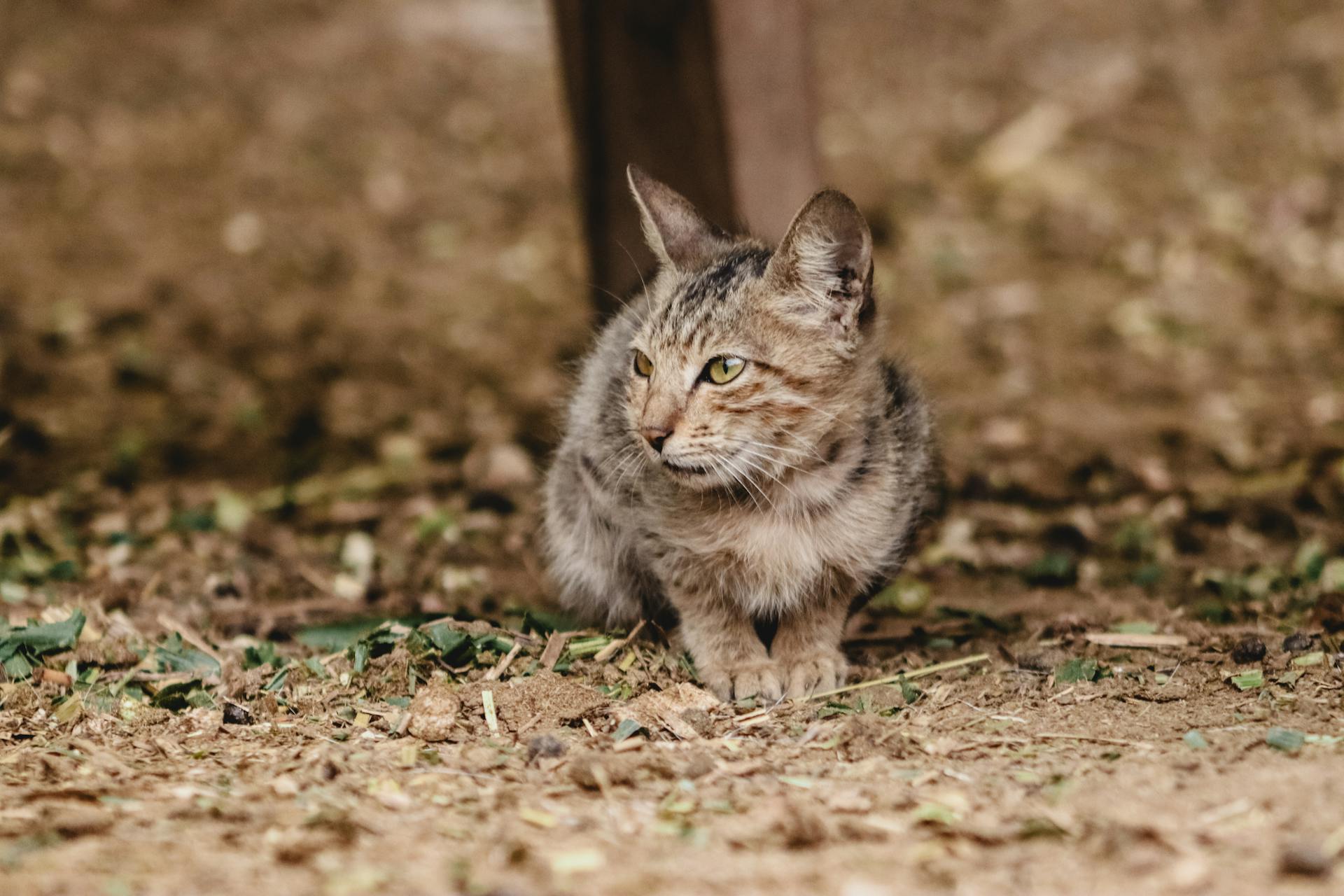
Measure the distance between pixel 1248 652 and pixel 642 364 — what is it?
181 centimetres

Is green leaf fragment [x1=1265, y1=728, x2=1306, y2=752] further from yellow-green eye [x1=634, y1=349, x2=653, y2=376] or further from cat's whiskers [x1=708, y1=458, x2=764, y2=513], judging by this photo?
yellow-green eye [x1=634, y1=349, x2=653, y2=376]

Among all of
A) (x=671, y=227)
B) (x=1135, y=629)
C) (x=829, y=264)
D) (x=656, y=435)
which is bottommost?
(x=1135, y=629)

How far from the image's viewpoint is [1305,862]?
7.26ft

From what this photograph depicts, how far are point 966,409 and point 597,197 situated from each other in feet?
6.96

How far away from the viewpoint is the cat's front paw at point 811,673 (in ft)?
11.3

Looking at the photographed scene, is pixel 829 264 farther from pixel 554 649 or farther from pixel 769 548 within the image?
pixel 554 649

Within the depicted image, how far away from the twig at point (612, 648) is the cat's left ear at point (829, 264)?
3.47 ft

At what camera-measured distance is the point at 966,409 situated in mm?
6309

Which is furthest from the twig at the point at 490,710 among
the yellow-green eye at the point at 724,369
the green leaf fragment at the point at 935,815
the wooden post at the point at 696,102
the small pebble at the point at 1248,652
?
the wooden post at the point at 696,102

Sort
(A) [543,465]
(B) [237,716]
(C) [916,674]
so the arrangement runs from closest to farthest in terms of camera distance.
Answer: (B) [237,716]
(C) [916,674]
(A) [543,465]

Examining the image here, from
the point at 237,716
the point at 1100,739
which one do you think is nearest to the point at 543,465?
the point at 237,716

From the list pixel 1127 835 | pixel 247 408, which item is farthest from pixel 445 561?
pixel 1127 835

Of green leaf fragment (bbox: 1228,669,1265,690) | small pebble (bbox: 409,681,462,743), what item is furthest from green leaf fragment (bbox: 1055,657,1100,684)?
small pebble (bbox: 409,681,462,743)

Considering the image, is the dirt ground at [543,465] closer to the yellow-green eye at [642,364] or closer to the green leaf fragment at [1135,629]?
the green leaf fragment at [1135,629]
